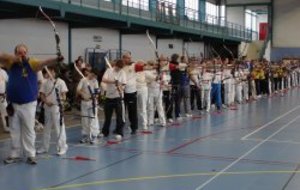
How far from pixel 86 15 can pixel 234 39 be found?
937 inches

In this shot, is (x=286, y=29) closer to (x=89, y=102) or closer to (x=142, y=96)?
(x=142, y=96)

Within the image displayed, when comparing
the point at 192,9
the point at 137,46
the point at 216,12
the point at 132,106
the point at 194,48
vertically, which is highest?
the point at 216,12

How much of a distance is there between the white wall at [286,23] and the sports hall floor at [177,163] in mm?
34897

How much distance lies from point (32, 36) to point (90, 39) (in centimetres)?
448

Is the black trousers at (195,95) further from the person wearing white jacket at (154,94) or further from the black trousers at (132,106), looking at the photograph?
the black trousers at (132,106)

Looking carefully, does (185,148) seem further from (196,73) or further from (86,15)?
(86,15)

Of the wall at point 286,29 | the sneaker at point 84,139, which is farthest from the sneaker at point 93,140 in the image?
the wall at point 286,29

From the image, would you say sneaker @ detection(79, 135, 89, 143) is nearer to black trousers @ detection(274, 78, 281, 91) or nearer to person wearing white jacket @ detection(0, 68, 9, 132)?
person wearing white jacket @ detection(0, 68, 9, 132)

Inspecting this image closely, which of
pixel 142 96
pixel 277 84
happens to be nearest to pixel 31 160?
pixel 142 96

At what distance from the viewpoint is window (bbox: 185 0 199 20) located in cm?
3569

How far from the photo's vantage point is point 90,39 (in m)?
23.5

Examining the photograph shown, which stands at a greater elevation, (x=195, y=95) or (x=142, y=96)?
(x=142, y=96)

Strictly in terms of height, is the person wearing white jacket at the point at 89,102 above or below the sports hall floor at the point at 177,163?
above

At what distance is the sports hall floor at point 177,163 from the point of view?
733 centimetres
